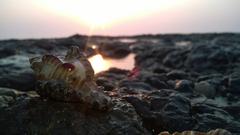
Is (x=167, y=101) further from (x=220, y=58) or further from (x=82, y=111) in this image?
(x=220, y=58)

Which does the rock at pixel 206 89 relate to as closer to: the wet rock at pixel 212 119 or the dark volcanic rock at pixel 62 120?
the wet rock at pixel 212 119

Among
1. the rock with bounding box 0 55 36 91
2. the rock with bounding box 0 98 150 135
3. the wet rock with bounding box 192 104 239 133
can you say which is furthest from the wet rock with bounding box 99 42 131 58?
the rock with bounding box 0 98 150 135

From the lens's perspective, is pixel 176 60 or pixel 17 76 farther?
pixel 176 60

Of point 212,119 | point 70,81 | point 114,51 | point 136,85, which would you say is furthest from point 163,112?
point 114,51

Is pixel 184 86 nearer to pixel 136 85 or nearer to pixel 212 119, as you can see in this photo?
pixel 136 85

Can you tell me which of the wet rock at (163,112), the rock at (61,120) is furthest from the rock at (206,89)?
the rock at (61,120)

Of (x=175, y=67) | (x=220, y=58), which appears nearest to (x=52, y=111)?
(x=220, y=58)
